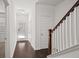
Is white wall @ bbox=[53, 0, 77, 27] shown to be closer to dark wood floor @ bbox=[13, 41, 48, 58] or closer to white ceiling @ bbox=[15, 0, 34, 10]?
white ceiling @ bbox=[15, 0, 34, 10]

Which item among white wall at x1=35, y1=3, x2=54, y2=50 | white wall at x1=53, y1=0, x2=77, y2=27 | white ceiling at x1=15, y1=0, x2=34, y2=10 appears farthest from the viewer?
white ceiling at x1=15, y1=0, x2=34, y2=10

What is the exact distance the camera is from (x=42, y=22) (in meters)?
5.84

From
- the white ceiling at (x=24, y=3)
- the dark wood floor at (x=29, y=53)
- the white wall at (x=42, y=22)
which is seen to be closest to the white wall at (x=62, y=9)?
the white wall at (x=42, y=22)

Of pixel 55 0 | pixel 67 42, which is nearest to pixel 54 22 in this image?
pixel 55 0

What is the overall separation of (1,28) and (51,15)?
4.06m

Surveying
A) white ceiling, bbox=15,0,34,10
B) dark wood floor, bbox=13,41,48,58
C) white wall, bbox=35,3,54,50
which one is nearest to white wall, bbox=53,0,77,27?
white wall, bbox=35,3,54,50

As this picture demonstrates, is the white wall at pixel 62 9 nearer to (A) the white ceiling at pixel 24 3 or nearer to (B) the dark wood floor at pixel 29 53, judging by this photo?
(A) the white ceiling at pixel 24 3

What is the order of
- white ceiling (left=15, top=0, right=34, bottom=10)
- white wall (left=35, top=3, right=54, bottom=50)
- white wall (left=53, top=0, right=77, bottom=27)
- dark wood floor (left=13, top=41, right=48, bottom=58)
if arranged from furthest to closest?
1. white ceiling (left=15, top=0, right=34, bottom=10)
2. white wall (left=35, top=3, right=54, bottom=50)
3. white wall (left=53, top=0, right=77, bottom=27)
4. dark wood floor (left=13, top=41, right=48, bottom=58)

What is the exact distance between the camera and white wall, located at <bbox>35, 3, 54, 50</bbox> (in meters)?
5.69

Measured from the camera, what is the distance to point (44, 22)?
5914mm

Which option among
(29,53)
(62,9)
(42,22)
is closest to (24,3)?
(42,22)

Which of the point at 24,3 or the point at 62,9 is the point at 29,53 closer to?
the point at 62,9

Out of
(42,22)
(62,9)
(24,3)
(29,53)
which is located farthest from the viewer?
(24,3)

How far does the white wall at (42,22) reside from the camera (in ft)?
18.7
